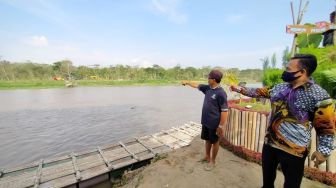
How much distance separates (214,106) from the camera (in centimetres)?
402

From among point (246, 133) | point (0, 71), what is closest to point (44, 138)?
point (246, 133)

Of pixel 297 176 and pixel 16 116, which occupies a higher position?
pixel 297 176

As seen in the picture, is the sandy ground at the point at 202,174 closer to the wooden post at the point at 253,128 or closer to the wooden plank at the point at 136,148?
the wooden post at the point at 253,128

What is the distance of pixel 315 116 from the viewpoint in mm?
1983

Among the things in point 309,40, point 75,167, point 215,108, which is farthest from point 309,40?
point 75,167

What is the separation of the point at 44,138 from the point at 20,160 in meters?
3.06

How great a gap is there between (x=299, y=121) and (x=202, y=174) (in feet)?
8.82

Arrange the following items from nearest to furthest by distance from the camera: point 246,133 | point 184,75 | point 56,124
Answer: point 246,133 < point 56,124 < point 184,75

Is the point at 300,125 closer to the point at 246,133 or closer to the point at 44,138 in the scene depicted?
the point at 246,133

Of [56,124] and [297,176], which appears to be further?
[56,124]

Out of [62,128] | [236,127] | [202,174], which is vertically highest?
[236,127]

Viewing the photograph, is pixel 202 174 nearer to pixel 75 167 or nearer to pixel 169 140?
pixel 75 167

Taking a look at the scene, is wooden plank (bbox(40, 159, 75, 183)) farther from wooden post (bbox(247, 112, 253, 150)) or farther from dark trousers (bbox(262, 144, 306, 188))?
dark trousers (bbox(262, 144, 306, 188))

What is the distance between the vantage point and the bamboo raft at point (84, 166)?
17.9 feet
